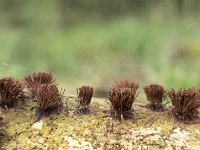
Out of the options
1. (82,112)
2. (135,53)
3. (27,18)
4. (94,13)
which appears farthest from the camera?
(94,13)

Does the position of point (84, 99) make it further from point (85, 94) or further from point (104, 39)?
point (104, 39)

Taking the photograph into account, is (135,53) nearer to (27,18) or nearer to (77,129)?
(27,18)

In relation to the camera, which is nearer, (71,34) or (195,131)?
(195,131)

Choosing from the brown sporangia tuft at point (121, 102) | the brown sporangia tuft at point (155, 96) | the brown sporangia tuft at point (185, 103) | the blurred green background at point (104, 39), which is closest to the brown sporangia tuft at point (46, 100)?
the brown sporangia tuft at point (121, 102)

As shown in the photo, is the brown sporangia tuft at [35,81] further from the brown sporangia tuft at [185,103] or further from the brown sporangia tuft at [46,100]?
the brown sporangia tuft at [185,103]

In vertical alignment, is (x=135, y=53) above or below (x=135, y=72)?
above

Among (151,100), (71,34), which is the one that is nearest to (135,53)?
(71,34)
